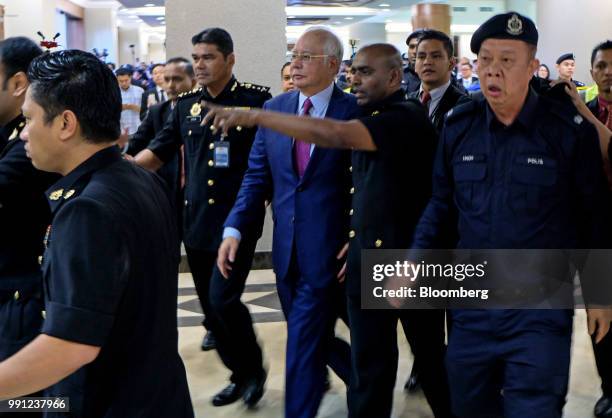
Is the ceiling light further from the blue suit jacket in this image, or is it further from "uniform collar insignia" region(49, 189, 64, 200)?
"uniform collar insignia" region(49, 189, 64, 200)

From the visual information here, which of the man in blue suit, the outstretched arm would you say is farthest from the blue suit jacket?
the outstretched arm

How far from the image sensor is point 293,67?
11.3 feet

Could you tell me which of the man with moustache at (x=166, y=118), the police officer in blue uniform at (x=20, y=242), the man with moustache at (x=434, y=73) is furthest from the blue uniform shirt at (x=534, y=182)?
the man with moustache at (x=166, y=118)

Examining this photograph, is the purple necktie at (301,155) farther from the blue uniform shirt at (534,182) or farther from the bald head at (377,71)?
the blue uniform shirt at (534,182)

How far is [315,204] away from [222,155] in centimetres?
85

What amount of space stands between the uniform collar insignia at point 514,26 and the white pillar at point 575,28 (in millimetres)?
13484

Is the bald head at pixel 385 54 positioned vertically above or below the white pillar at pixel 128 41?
below

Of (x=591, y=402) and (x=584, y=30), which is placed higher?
(x=584, y=30)

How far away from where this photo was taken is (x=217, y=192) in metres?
4.05

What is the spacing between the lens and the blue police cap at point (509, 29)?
2.56 m

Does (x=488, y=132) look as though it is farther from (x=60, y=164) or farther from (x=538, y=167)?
(x=60, y=164)

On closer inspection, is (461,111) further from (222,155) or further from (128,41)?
(128,41)

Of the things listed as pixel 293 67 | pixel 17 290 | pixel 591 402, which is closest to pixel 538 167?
pixel 293 67

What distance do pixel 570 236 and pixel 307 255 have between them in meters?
1.19
